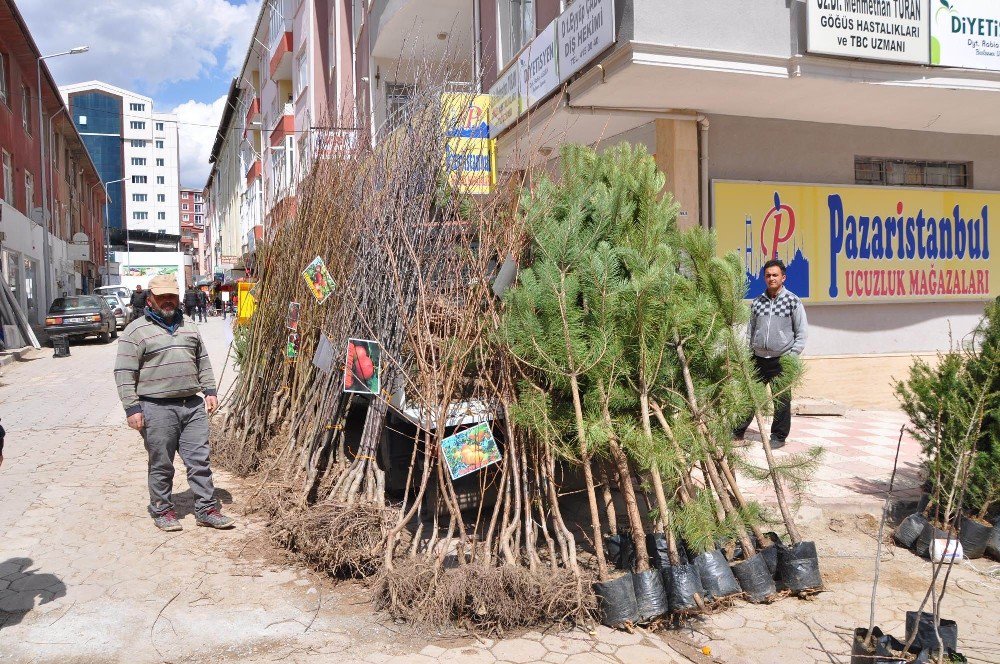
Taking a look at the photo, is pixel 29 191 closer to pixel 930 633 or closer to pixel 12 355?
pixel 12 355

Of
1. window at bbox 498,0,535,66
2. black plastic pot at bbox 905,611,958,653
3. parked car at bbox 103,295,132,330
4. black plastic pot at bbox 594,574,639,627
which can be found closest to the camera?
Answer: black plastic pot at bbox 905,611,958,653

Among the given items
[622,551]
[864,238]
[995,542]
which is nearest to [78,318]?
[864,238]

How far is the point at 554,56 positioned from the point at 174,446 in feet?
18.0

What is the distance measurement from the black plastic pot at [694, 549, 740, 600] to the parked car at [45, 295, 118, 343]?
20.3 meters

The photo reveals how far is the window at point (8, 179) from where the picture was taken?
23.1 m

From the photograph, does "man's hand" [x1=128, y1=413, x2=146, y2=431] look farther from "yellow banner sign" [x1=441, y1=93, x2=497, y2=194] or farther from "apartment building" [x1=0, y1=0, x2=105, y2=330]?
"apartment building" [x1=0, y1=0, x2=105, y2=330]

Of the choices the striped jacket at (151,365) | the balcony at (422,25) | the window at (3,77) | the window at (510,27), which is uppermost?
the window at (3,77)

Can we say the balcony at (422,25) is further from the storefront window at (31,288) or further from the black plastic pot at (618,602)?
the storefront window at (31,288)

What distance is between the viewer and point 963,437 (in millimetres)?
4555

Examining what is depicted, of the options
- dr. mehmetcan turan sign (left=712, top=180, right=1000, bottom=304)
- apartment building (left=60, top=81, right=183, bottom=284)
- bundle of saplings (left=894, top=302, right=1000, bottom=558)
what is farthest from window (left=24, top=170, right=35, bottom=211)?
apartment building (left=60, top=81, right=183, bottom=284)

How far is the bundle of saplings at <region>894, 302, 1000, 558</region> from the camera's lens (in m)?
4.52

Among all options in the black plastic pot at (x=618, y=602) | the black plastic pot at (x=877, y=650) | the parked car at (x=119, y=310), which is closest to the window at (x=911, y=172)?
the black plastic pot at (x=618, y=602)

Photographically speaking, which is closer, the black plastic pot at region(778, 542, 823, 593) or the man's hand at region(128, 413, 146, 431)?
the black plastic pot at region(778, 542, 823, 593)

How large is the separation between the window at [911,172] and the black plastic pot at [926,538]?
618cm
